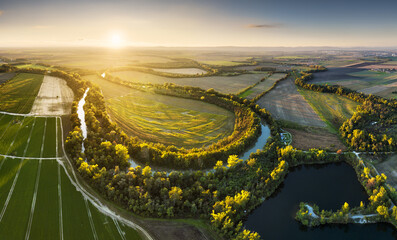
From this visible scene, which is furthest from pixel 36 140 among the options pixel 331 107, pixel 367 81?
pixel 367 81

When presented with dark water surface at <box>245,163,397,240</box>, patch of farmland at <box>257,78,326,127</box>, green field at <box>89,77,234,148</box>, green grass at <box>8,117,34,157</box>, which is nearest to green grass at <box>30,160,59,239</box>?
green grass at <box>8,117,34,157</box>

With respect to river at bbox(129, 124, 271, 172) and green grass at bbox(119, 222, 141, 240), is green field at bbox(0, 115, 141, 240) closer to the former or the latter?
green grass at bbox(119, 222, 141, 240)

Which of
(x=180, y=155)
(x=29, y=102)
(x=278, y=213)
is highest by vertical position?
(x=29, y=102)

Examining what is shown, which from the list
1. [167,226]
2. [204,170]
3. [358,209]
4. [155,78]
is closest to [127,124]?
[204,170]

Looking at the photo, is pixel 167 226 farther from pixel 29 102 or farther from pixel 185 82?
pixel 185 82

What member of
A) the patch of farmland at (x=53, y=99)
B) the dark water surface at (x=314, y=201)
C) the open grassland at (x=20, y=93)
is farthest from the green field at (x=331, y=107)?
the open grassland at (x=20, y=93)
